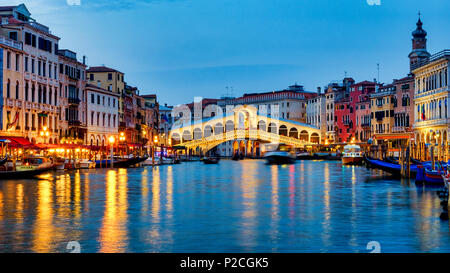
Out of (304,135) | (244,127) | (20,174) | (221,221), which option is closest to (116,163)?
(20,174)

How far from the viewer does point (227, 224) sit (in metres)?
12.2

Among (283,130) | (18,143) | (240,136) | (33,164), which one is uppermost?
(283,130)

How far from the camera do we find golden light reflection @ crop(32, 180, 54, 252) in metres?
9.87

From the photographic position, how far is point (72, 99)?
4350cm

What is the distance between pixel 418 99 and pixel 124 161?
19719mm

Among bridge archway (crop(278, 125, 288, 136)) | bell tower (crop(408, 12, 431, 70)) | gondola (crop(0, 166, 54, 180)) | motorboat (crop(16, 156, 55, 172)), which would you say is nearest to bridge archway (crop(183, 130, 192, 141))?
bridge archway (crop(278, 125, 288, 136))

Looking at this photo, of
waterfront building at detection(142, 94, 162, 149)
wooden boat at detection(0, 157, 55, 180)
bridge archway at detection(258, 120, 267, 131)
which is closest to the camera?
wooden boat at detection(0, 157, 55, 180)

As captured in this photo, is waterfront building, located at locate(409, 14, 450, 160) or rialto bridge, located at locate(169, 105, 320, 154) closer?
waterfront building, located at locate(409, 14, 450, 160)

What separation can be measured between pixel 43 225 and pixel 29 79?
26.1 metres

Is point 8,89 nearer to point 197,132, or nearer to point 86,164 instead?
point 86,164

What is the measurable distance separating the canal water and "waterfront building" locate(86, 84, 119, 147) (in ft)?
90.7

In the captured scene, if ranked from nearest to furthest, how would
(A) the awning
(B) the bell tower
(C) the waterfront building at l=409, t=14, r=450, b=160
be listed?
(A) the awning
(C) the waterfront building at l=409, t=14, r=450, b=160
(B) the bell tower

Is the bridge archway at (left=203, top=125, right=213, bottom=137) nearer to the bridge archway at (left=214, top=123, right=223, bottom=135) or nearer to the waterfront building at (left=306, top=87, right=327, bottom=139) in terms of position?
the bridge archway at (left=214, top=123, right=223, bottom=135)
